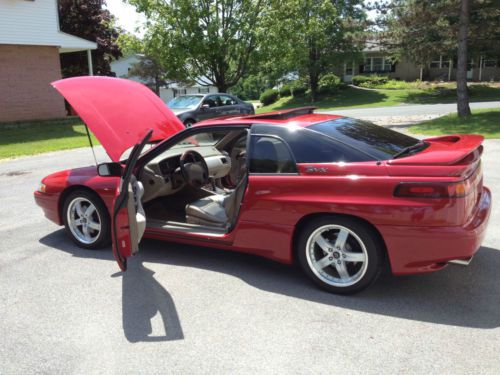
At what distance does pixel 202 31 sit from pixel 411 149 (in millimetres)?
18671

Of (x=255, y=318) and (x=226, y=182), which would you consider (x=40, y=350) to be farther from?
(x=226, y=182)

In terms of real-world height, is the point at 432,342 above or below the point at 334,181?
below

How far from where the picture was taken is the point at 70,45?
863 inches

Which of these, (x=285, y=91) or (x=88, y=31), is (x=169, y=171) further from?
(x=285, y=91)

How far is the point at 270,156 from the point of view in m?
4.00

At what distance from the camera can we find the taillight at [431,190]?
3.31 metres

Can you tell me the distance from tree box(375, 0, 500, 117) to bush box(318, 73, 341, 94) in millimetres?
17120

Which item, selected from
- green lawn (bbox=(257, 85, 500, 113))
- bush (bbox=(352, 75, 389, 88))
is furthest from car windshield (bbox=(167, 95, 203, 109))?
bush (bbox=(352, 75, 389, 88))

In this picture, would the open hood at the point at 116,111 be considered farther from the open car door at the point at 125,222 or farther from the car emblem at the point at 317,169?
the car emblem at the point at 317,169

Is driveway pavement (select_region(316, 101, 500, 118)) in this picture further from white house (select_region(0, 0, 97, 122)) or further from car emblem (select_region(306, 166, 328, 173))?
car emblem (select_region(306, 166, 328, 173))

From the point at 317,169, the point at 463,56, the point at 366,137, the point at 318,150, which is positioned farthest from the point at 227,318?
the point at 463,56

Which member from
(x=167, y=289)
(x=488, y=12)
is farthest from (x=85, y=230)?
(x=488, y=12)

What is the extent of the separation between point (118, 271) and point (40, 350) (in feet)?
4.35

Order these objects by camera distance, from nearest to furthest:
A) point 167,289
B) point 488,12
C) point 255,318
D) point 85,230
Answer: point 255,318 < point 167,289 < point 85,230 < point 488,12
